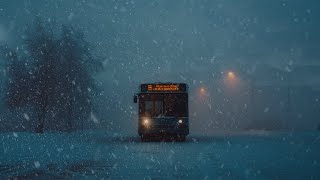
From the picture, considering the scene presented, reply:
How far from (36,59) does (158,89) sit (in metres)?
22.4

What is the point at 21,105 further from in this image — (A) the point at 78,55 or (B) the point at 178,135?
(B) the point at 178,135

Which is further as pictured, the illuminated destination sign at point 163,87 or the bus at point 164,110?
the illuminated destination sign at point 163,87

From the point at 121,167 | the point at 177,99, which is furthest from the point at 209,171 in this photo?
the point at 177,99

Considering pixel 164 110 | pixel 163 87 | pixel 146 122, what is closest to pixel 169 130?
pixel 164 110

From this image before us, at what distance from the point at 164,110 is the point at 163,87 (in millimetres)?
1324

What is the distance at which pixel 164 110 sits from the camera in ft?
97.2

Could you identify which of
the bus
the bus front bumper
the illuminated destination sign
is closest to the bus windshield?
the bus

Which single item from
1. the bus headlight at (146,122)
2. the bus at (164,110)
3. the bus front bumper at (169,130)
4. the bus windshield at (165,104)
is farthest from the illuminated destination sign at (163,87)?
the bus front bumper at (169,130)

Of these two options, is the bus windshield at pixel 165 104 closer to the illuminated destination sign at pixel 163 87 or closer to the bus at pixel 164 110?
the bus at pixel 164 110

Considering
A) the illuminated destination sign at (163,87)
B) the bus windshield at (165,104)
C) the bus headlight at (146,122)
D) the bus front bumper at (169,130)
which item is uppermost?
the illuminated destination sign at (163,87)

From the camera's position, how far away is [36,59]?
Result: 162 ft

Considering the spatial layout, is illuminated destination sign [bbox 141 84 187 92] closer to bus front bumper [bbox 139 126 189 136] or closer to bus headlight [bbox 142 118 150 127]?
bus headlight [bbox 142 118 150 127]

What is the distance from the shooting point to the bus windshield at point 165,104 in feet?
96.7

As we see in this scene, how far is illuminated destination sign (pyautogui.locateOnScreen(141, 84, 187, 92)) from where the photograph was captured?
98.1ft
